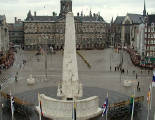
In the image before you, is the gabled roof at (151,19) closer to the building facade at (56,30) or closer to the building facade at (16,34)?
the building facade at (56,30)

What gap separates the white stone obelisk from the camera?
74.3 ft

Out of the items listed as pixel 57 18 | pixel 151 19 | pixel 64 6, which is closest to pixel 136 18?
pixel 64 6

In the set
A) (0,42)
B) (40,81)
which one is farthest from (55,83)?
(0,42)

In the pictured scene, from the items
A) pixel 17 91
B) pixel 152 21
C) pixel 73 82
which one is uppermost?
pixel 152 21

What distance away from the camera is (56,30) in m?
117

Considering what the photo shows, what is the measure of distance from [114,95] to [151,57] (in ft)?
132

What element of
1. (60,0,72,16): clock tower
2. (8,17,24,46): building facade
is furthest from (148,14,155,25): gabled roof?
(8,17,24,46): building facade

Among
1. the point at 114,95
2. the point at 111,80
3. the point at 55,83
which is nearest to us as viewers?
the point at 114,95

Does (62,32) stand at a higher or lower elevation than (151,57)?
higher

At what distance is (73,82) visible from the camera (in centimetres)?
2289

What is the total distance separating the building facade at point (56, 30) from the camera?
116 metres

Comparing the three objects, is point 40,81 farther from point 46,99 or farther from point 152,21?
point 152,21

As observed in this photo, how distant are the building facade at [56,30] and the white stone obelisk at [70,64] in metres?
90.3

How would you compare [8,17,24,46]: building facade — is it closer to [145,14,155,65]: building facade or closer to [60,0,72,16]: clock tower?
[60,0,72,16]: clock tower
